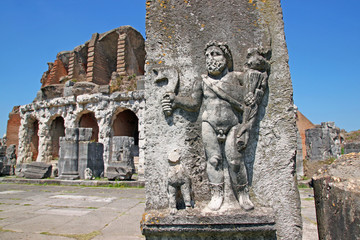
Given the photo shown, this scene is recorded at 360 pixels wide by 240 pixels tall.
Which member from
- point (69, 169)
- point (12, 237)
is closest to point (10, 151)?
point (69, 169)

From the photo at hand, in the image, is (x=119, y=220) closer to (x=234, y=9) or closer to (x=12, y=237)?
(x=12, y=237)

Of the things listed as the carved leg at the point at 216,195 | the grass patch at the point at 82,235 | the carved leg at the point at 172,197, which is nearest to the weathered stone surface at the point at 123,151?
the grass patch at the point at 82,235

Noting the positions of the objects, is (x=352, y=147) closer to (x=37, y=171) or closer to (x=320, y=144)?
(x=320, y=144)

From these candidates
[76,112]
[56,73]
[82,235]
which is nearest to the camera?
[82,235]

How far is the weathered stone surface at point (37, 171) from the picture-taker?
31.7 ft

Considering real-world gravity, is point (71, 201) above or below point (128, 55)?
below

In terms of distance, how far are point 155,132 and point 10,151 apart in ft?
48.0

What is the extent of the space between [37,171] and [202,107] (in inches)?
377

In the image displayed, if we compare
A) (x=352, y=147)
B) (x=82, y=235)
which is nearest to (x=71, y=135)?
(x=82, y=235)

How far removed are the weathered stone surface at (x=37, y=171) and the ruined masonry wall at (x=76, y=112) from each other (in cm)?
320

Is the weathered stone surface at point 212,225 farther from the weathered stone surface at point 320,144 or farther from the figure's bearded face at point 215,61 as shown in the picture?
the weathered stone surface at point 320,144

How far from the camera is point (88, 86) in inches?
559

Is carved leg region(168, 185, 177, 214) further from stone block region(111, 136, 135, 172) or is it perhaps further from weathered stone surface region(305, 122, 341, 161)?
weathered stone surface region(305, 122, 341, 161)

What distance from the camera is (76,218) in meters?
4.05
